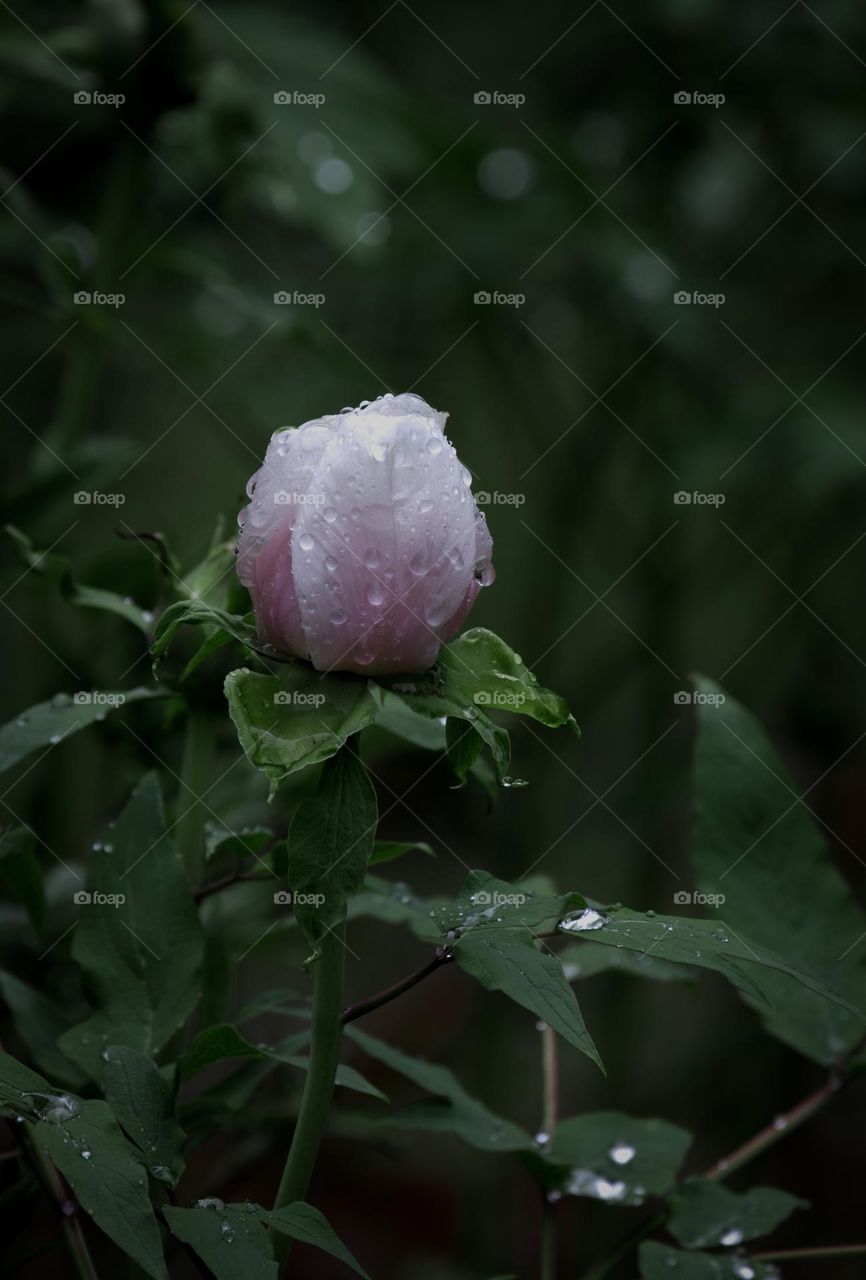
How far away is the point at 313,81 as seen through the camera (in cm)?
118

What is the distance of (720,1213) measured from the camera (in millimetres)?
640

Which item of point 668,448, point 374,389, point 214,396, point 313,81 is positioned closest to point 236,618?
point 374,389

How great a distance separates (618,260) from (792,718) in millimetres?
736

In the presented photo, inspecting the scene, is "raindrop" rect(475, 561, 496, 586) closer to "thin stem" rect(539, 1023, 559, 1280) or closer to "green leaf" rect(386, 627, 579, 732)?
"green leaf" rect(386, 627, 579, 732)

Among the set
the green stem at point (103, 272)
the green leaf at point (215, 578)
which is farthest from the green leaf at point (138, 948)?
the green stem at point (103, 272)

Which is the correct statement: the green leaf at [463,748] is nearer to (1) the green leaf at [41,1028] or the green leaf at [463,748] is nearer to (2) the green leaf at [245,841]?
(2) the green leaf at [245,841]

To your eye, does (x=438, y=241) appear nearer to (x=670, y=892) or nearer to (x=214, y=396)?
(x=214, y=396)

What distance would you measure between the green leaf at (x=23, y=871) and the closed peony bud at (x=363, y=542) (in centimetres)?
21

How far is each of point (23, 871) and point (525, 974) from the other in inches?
11.9

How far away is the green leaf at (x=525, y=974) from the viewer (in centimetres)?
43

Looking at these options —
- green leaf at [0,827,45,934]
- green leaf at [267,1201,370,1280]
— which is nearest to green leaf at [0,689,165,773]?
green leaf at [0,827,45,934]

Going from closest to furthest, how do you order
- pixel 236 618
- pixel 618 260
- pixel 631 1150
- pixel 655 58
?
pixel 236 618 → pixel 631 1150 → pixel 618 260 → pixel 655 58

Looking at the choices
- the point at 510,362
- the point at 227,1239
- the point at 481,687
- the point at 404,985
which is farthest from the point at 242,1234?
the point at 510,362

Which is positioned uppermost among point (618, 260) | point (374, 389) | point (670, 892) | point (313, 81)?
point (313, 81)
